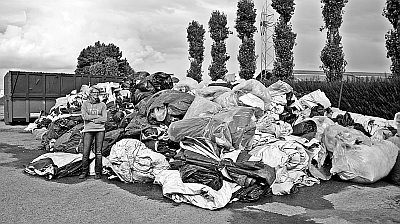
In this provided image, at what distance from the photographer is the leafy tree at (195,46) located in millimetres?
28375

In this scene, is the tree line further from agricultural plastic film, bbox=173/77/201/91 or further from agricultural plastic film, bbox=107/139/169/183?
agricultural plastic film, bbox=107/139/169/183

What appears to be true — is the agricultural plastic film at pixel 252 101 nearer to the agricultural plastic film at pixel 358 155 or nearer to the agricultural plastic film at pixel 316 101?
the agricultural plastic film at pixel 358 155

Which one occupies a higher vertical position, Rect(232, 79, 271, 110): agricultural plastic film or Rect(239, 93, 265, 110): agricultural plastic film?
Rect(232, 79, 271, 110): agricultural plastic film

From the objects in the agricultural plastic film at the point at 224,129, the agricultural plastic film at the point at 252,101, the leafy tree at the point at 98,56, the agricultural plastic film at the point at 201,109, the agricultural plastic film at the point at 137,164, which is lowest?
the agricultural plastic film at the point at 137,164

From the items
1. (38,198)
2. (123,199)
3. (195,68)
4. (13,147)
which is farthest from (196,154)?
(195,68)

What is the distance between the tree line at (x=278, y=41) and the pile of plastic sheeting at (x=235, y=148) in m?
4.10

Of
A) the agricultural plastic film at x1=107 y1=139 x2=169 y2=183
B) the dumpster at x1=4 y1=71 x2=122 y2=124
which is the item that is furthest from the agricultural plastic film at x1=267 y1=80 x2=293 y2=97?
the dumpster at x1=4 y1=71 x2=122 y2=124

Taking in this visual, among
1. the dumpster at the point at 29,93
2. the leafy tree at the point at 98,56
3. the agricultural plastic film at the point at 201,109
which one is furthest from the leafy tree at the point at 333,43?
the leafy tree at the point at 98,56

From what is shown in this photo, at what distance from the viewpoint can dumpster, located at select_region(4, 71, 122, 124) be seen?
16.6 meters

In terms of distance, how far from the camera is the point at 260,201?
5855mm

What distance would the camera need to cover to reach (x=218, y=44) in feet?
85.1

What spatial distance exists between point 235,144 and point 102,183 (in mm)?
2189

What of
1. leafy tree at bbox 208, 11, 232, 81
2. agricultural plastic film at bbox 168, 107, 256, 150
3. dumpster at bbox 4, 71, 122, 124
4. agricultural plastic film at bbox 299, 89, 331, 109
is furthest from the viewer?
leafy tree at bbox 208, 11, 232, 81

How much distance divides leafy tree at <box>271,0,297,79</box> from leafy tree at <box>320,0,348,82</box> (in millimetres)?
3042
